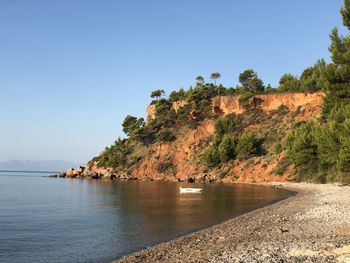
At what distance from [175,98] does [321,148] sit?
265 ft

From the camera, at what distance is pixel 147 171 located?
110750mm

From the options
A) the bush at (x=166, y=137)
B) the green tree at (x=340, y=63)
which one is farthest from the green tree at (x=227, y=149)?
the green tree at (x=340, y=63)

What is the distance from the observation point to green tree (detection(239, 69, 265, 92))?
123875mm

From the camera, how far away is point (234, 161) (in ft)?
307

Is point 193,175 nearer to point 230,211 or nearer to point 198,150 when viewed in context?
point 198,150

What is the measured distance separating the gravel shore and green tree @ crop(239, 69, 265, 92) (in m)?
101

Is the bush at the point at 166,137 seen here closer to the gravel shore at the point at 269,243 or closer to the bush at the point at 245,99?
the bush at the point at 245,99

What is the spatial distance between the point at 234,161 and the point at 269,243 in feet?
252

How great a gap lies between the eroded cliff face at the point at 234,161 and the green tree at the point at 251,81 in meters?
13.0

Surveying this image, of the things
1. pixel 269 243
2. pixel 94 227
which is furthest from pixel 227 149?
pixel 269 243

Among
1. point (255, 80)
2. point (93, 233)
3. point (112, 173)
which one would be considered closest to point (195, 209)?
point (93, 233)

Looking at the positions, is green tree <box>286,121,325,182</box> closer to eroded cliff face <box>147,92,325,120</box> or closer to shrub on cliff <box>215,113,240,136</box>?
eroded cliff face <box>147,92,325,120</box>

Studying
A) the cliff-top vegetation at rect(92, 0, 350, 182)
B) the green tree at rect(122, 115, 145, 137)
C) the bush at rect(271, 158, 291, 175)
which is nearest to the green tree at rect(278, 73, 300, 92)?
the cliff-top vegetation at rect(92, 0, 350, 182)

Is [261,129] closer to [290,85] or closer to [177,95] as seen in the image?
[290,85]
